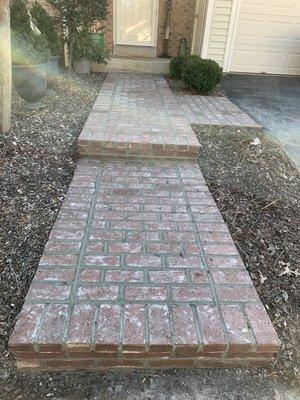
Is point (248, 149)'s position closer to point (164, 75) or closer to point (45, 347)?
point (45, 347)

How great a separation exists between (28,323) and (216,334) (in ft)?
2.77

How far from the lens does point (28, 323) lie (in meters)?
1.55

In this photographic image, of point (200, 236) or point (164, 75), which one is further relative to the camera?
point (164, 75)

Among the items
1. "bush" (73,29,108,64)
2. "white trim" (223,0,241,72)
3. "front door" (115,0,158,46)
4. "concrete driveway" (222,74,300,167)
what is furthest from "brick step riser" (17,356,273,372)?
"front door" (115,0,158,46)

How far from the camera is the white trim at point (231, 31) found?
21.7 ft

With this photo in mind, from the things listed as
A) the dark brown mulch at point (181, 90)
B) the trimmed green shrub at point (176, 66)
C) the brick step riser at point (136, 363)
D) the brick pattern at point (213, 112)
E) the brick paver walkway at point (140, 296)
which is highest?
the trimmed green shrub at point (176, 66)

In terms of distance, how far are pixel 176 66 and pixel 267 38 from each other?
2.18 meters

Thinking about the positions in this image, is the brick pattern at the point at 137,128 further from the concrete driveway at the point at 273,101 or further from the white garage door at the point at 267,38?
the white garage door at the point at 267,38

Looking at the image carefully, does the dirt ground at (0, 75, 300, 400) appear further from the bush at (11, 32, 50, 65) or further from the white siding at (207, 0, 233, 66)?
the white siding at (207, 0, 233, 66)

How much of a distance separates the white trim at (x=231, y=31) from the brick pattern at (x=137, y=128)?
2209 millimetres

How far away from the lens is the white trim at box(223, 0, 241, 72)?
6618 millimetres

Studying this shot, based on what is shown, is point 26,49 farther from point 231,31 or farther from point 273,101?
point 231,31

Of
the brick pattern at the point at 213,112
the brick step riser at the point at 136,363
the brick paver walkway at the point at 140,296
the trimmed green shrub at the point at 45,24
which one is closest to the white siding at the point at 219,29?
the brick pattern at the point at 213,112

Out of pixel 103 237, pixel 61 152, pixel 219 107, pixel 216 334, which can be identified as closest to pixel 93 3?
pixel 219 107
